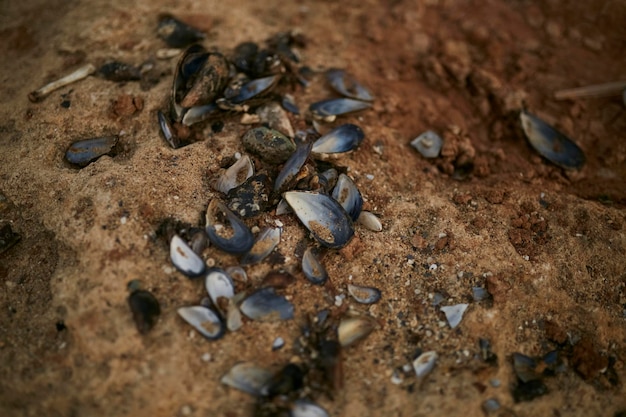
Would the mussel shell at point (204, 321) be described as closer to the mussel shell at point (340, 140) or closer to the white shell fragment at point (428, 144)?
the mussel shell at point (340, 140)

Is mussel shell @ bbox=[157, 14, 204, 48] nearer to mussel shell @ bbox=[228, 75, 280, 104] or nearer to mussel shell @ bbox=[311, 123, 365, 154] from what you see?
mussel shell @ bbox=[228, 75, 280, 104]

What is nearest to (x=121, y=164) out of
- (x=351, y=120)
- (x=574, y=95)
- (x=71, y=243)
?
(x=71, y=243)

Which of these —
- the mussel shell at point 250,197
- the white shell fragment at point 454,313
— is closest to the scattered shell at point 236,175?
the mussel shell at point 250,197

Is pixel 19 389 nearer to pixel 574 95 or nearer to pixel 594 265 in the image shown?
pixel 594 265

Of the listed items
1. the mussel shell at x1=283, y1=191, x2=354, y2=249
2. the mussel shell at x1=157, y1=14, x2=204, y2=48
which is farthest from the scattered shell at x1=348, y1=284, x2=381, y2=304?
the mussel shell at x1=157, y1=14, x2=204, y2=48

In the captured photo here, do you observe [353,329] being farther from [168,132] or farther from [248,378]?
[168,132]

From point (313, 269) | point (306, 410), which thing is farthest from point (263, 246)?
point (306, 410)
